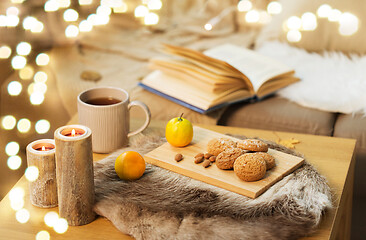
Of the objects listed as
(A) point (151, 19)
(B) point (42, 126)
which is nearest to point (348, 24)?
(A) point (151, 19)

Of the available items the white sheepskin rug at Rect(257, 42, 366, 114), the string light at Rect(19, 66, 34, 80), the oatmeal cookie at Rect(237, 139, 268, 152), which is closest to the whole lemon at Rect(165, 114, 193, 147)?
the oatmeal cookie at Rect(237, 139, 268, 152)

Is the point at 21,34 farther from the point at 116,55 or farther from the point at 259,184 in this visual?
the point at 259,184

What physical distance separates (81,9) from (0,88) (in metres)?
0.51

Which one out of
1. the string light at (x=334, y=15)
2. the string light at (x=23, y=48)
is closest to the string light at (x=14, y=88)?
the string light at (x=23, y=48)

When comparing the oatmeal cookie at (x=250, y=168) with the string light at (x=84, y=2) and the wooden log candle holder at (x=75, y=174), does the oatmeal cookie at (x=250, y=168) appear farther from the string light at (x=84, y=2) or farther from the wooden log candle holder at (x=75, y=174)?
the string light at (x=84, y=2)

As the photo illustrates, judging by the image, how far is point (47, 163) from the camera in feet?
2.95

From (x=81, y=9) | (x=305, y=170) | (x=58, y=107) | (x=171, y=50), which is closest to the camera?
(x=305, y=170)

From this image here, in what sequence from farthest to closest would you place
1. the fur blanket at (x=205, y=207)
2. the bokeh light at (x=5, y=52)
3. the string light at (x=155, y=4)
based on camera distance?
the string light at (x=155, y=4), the bokeh light at (x=5, y=52), the fur blanket at (x=205, y=207)

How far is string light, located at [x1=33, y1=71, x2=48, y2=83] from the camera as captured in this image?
1.93m

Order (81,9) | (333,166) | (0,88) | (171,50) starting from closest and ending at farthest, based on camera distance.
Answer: (333,166) < (171,50) < (0,88) < (81,9)

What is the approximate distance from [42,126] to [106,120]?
753 millimetres

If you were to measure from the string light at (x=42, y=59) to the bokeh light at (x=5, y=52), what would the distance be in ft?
0.37

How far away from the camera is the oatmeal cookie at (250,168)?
93cm

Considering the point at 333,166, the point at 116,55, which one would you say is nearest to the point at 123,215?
the point at 333,166
